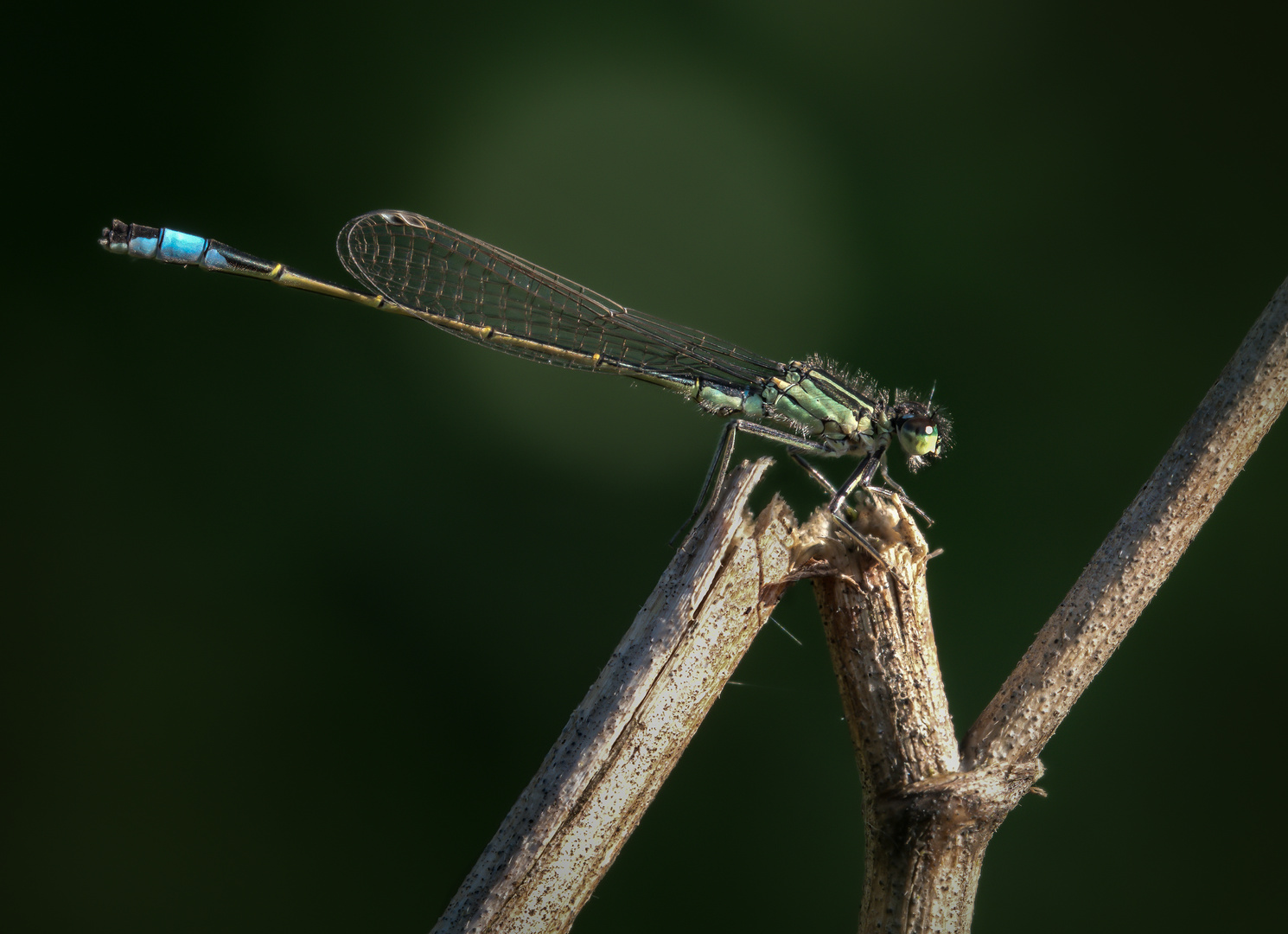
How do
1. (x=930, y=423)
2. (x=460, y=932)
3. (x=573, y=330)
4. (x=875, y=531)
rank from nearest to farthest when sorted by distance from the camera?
(x=460, y=932) < (x=875, y=531) < (x=930, y=423) < (x=573, y=330)

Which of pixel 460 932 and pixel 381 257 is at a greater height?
pixel 381 257

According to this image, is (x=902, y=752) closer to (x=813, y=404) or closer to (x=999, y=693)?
(x=999, y=693)

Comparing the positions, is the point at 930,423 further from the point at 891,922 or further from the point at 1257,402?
the point at 891,922

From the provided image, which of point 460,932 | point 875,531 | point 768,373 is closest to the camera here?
point 460,932

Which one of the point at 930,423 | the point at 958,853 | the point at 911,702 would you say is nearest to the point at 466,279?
the point at 930,423

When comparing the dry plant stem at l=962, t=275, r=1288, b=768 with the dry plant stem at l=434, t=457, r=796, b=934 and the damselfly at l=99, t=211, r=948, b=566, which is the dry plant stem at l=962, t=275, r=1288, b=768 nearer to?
the dry plant stem at l=434, t=457, r=796, b=934

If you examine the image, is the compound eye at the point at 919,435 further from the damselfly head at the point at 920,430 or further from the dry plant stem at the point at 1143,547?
the dry plant stem at the point at 1143,547

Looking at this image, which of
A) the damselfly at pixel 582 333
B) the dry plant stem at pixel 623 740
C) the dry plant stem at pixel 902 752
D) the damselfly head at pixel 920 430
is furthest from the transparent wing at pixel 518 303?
the dry plant stem at pixel 623 740

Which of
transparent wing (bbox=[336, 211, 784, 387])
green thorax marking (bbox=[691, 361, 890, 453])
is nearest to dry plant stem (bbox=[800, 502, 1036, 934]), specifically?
green thorax marking (bbox=[691, 361, 890, 453])
